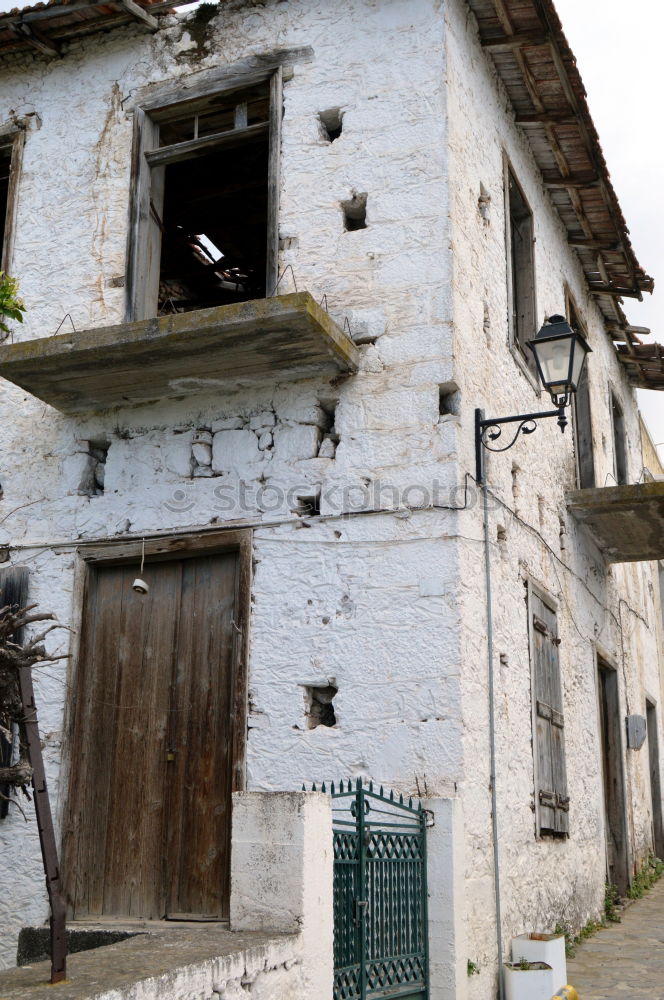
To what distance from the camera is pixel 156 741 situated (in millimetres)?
6551

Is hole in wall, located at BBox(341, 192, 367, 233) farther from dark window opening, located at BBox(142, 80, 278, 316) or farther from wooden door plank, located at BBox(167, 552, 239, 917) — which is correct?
wooden door plank, located at BBox(167, 552, 239, 917)

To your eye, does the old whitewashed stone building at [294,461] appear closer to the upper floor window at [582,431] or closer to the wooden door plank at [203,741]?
the wooden door plank at [203,741]

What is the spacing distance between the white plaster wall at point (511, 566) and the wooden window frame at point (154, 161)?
3.97 ft

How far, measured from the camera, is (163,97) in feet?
25.0

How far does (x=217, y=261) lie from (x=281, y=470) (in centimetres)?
511

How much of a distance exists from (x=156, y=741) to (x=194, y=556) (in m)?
1.15

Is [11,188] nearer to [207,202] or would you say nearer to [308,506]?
[207,202]

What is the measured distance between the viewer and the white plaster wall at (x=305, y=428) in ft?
19.7

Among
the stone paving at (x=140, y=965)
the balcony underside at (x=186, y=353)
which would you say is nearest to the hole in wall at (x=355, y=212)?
the balcony underside at (x=186, y=353)

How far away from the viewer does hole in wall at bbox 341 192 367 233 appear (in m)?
6.93

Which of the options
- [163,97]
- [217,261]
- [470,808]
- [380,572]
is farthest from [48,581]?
[217,261]

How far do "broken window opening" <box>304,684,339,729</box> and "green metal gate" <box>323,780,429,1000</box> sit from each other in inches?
28.2

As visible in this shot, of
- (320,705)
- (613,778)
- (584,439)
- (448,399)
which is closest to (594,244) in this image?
(584,439)

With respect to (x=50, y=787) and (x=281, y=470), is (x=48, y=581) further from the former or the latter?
(x=281, y=470)
